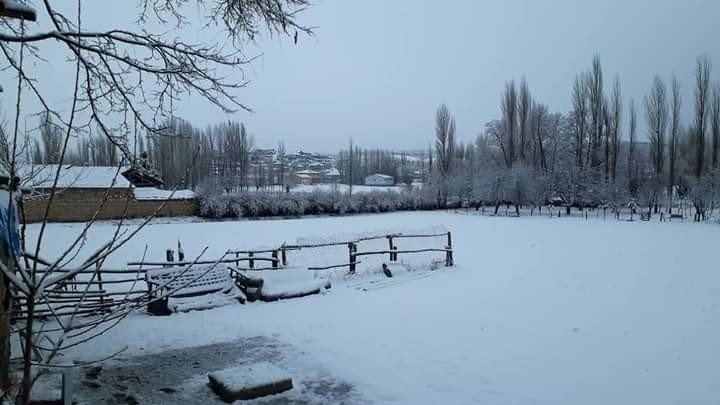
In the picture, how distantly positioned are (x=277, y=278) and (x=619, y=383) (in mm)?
6478

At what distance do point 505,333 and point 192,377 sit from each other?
475 centimetres

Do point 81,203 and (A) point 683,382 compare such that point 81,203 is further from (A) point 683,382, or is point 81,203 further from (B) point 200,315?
(A) point 683,382

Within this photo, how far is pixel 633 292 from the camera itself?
10.9 m

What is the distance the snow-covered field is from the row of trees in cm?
2786

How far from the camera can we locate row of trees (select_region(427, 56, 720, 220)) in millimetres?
40156

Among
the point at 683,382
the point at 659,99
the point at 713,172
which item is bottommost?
the point at 683,382

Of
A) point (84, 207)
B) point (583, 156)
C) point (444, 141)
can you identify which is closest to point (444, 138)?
point (444, 141)

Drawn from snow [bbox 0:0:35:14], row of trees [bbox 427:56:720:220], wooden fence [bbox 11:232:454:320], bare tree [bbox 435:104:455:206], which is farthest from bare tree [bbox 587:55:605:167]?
snow [bbox 0:0:35:14]

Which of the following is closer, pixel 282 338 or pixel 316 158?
pixel 282 338

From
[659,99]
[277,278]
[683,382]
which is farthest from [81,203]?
[659,99]

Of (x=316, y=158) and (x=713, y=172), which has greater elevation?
(x=316, y=158)

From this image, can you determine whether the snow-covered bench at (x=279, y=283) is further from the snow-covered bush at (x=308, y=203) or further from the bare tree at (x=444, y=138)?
the bare tree at (x=444, y=138)

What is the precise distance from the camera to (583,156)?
46531 millimetres

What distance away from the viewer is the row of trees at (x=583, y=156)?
40.2m
